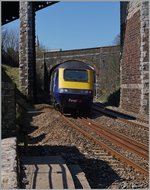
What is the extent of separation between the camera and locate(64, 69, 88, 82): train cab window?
22047mm

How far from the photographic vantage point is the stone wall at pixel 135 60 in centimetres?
2216

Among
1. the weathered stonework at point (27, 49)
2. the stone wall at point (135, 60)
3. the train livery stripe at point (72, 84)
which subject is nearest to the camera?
the train livery stripe at point (72, 84)

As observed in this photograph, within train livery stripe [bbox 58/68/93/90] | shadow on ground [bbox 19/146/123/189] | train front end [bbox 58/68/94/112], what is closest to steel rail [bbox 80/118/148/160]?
shadow on ground [bbox 19/146/123/189]

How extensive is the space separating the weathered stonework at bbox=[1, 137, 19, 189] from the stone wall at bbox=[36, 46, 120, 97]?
1475 inches

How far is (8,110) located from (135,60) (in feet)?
48.5

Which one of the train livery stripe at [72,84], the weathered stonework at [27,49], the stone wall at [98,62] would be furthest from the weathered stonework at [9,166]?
the stone wall at [98,62]

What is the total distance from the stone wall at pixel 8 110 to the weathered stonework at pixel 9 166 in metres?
1.29

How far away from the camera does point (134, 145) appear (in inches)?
475

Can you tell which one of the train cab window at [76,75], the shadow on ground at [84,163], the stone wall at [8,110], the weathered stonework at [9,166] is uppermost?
the train cab window at [76,75]

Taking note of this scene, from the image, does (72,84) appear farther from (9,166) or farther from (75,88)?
(9,166)

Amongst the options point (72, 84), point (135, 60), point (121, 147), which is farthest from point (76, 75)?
point (121, 147)

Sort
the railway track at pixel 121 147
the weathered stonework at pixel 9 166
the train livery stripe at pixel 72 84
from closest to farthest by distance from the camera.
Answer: the weathered stonework at pixel 9 166
the railway track at pixel 121 147
the train livery stripe at pixel 72 84

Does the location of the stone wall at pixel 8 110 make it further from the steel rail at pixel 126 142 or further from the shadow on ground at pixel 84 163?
the steel rail at pixel 126 142

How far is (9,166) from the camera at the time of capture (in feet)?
23.3
